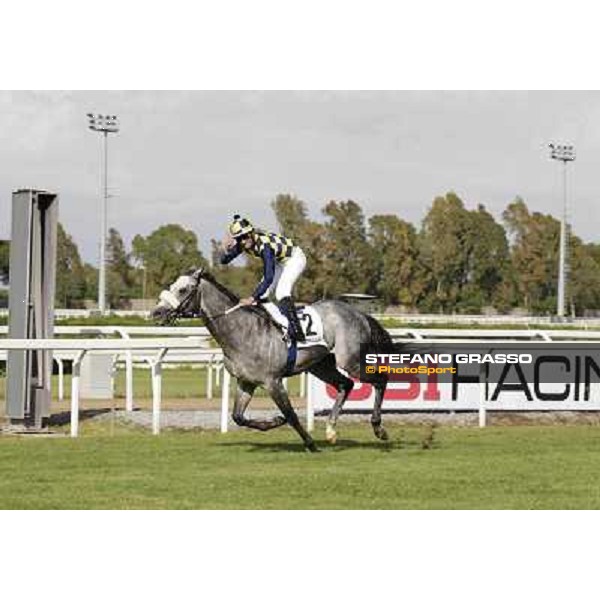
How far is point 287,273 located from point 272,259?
0.45 m

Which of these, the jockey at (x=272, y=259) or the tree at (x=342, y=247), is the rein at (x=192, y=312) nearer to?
the jockey at (x=272, y=259)

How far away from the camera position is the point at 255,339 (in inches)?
370

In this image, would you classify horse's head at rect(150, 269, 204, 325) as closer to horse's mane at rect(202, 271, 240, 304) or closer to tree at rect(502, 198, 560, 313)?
horse's mane at rect(202, 271, 240, 304)

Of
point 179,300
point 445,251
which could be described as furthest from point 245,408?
point 445,251

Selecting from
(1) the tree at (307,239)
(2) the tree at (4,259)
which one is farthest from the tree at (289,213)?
(2) the tree at (4,259)

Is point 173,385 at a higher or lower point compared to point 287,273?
lower

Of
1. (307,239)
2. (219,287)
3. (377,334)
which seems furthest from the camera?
(307,239)

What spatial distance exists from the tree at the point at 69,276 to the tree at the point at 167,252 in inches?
90.5

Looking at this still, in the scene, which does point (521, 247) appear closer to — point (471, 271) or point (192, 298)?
point (471, 271)

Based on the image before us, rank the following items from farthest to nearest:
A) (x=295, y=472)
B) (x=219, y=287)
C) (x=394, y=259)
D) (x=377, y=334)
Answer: (x=394, y=259)
(x=377, y=334)
(x=219, y=287)
(x=295, y=472)

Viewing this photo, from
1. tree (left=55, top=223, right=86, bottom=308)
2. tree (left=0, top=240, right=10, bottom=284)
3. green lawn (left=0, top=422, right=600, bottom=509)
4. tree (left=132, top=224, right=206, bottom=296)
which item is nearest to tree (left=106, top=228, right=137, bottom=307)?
tree (left=55, top=223, right=86, bottom=308)

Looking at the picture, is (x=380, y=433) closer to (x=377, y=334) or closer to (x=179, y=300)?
(x=377, y=334)

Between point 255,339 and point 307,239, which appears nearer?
point 255,339

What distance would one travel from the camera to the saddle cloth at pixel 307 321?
949cm
